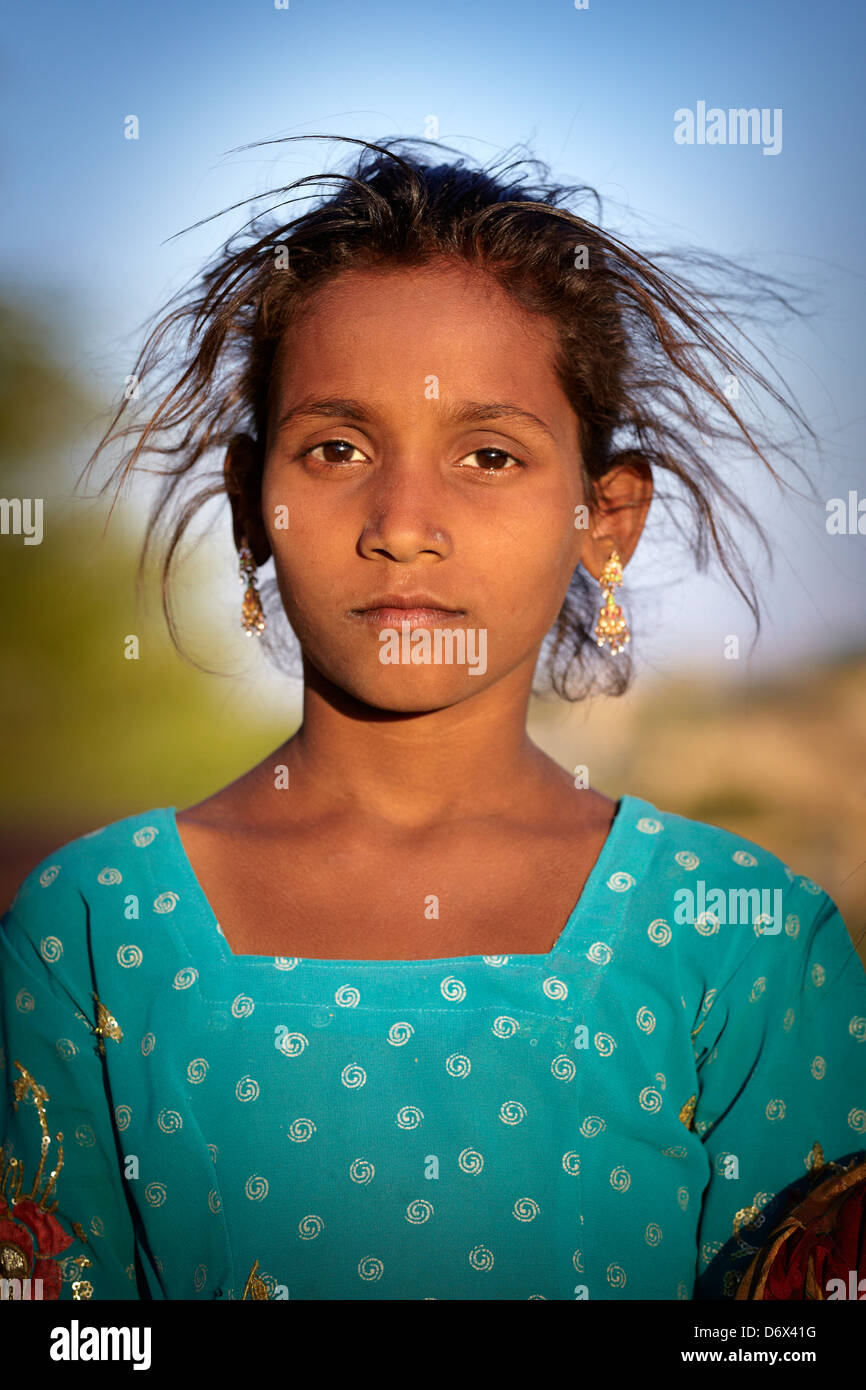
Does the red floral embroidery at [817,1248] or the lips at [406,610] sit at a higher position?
the lips at [406,610]

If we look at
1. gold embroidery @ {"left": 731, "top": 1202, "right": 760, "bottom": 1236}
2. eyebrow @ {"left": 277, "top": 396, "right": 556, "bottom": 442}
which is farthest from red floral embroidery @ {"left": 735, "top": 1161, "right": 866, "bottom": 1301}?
eyebrow @ {"left": 277, "top": 396, "right": 556, "bottom": 442}

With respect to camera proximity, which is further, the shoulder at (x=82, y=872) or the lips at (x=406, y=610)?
the shoulder at (x=82, y=872)

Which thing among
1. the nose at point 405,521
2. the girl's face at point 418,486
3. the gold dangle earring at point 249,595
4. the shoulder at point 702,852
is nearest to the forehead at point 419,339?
the girl's face at point 418,486

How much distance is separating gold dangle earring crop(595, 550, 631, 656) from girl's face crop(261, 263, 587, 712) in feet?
0.59

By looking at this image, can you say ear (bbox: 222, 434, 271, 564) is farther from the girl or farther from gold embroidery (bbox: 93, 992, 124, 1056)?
gold embroidery (bbox: 93, 992, 124, 1056)

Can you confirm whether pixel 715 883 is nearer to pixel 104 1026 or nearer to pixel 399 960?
pixel 399 960

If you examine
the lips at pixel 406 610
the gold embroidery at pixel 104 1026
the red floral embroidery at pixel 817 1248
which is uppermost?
the lips at pixel 406 610

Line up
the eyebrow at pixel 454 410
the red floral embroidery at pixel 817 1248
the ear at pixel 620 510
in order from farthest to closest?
the ear at pixel 620 510, the eyebrow at pixel 454 410, the red floral embroidery at pixel 817 1248

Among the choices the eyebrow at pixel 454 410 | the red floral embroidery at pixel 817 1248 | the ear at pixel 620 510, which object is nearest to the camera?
the red floral embroidery at pixel 817 1248

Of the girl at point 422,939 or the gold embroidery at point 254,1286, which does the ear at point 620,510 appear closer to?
the girl at point 422,939

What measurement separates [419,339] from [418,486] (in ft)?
0.61

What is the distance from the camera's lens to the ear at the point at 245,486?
1.75m

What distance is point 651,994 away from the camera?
151cm

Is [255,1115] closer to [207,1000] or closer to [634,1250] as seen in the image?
[207,1000]
